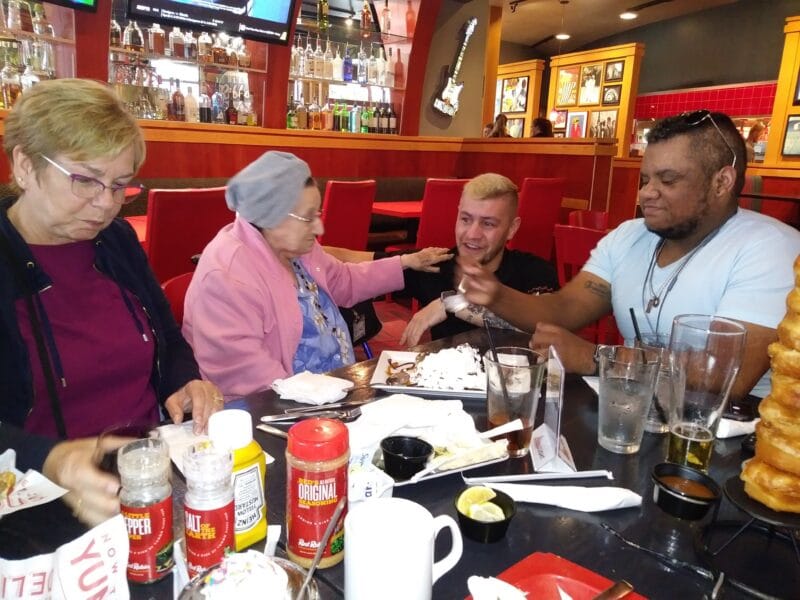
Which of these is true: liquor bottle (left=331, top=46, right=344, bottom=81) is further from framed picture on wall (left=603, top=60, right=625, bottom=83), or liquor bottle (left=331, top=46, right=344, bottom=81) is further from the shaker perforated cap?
framed picture on wall (left=603, top=60, right=625, bottom=83)

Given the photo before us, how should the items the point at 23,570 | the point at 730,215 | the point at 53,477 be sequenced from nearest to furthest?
1. the point at 23,570
2. the point at 53,477
3. the point at 730,215

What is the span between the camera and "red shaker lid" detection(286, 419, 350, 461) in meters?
0.77

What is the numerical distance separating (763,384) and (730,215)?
1.78 ft

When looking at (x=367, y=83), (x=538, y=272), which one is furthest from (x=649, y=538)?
(x=367, y=83)

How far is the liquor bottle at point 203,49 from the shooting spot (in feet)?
17.3

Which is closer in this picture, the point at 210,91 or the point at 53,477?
the point at 53,477

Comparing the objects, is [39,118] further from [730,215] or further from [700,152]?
[730,215]

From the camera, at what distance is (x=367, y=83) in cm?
667

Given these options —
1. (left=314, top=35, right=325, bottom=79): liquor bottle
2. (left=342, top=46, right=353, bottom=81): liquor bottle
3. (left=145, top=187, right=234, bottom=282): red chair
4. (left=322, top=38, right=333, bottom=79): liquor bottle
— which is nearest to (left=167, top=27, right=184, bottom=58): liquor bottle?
(left=314, top=35, right=325, bottom=79): liquor bottle

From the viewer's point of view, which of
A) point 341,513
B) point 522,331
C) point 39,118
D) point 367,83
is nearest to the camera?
point 341,513

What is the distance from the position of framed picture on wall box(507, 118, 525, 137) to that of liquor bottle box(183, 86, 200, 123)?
9.46 meters

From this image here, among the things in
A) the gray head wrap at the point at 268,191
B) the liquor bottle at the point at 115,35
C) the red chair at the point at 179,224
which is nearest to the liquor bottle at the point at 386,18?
the liquor bottle at the point at 115,35

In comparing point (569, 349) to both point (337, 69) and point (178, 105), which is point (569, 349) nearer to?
point (178, 105)

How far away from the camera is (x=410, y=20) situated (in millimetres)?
6688
